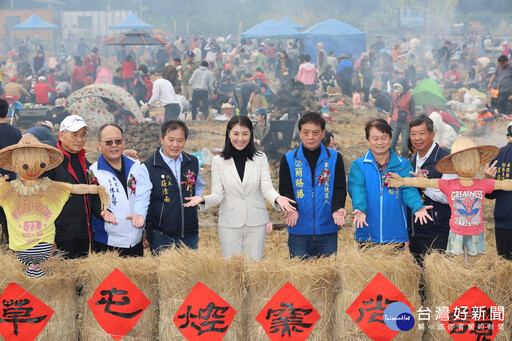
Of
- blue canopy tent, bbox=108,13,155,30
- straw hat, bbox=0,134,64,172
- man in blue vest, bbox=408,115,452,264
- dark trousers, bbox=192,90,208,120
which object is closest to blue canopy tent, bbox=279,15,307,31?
blue canopy tent, bbox=108,13,155,30

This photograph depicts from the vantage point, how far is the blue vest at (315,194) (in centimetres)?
451

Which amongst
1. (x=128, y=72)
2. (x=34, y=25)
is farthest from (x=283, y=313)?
(x=34, y=25)

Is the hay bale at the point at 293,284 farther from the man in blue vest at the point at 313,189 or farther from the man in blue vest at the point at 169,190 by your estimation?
the man in blue vest at the point at 169,190

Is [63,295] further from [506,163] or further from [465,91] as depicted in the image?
[465,91]

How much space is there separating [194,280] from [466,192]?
188 cm

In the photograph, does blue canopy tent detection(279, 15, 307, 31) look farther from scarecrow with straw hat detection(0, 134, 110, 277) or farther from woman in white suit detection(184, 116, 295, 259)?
scarecrow with straw hat detection(0, 134, 110, 277)

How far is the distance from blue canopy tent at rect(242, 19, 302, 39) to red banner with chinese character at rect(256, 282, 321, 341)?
18.5m

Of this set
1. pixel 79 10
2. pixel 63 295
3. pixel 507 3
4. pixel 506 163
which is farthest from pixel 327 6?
pixel 63 295

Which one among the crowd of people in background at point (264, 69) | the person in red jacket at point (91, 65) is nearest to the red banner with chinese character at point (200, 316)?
the crowd of people in background at point (264, 69)

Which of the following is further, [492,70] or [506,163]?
[492,70]

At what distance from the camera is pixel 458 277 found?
358cm

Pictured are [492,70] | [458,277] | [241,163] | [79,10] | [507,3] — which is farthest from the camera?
[79,10]

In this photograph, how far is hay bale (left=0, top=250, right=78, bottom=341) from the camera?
11.9ft

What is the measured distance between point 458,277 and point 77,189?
2499 mm
